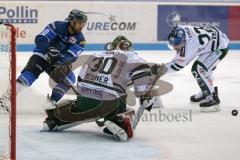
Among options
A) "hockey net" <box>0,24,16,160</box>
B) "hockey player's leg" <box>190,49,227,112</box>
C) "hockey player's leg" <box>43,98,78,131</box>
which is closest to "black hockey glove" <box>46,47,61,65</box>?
"hockey net" <box>0,24,16,160</box>

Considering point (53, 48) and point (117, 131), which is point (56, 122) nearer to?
point (117, 131)

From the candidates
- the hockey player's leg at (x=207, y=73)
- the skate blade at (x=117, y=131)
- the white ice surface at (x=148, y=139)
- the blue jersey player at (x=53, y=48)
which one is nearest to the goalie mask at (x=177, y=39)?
the hockey player's leg at (x=207, y=73)

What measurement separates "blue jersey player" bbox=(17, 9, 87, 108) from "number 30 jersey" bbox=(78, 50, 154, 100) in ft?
2.41

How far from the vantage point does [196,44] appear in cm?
586

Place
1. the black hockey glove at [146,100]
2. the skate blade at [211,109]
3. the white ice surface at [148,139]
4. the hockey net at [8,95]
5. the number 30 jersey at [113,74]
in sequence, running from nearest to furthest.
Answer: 1. the hockey net at [8,95]
2. the white ice surface at [148,139]
3. the number 30 jersey at [113,74]
4. the black hockey glove at [146,100]
5. the skate blade at [211,109]

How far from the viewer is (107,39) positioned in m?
10.4

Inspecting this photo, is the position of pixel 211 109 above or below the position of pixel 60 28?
below

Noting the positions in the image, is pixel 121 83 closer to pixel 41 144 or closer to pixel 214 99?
pixel 41 144

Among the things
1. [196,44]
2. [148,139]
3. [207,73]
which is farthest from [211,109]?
[148,139]

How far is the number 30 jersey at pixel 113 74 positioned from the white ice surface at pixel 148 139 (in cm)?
33

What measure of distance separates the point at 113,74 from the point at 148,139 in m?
0.52

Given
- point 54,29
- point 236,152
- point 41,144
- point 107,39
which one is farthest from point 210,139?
point 107,39

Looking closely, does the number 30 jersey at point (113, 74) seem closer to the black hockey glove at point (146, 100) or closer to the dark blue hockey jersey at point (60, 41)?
the black hockey glove at point (146, 100)

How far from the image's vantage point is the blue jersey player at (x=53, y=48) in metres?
5.46
